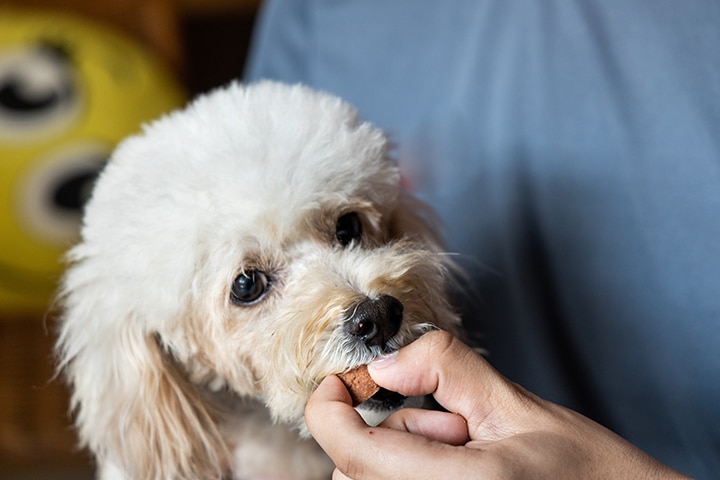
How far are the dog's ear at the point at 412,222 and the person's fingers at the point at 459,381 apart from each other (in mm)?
363

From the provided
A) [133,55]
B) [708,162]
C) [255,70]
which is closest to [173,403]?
[708,162]

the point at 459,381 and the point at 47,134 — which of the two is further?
the point at 47,134

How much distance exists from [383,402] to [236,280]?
0.74 feet

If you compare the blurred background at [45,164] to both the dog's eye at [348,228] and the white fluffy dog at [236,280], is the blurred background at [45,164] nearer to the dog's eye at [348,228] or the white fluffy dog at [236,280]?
the white fluffy dog at [236,280]

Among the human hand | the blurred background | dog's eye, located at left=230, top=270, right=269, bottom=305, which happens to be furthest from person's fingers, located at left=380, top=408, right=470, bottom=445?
the blurred background

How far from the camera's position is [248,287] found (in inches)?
34.7

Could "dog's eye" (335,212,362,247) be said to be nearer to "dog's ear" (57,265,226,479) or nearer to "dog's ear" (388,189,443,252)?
"dog's ear" (388,189,443,252)

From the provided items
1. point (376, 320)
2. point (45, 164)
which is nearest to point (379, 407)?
point (376, 320)

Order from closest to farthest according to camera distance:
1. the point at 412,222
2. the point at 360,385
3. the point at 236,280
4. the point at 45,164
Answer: the point at 360,385 → the point at 236,280 → the point at 412,222 → the point at 45,164

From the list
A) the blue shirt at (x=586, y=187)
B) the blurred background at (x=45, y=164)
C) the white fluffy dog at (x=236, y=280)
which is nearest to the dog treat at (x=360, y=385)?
the white fluffy dog at (x=236, y=280)

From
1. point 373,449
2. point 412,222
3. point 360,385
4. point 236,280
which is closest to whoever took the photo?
point 373,449

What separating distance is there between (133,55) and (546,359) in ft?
4.95

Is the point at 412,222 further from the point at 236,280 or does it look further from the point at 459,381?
the point at 459,381

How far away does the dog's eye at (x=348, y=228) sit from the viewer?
3.01 ft
